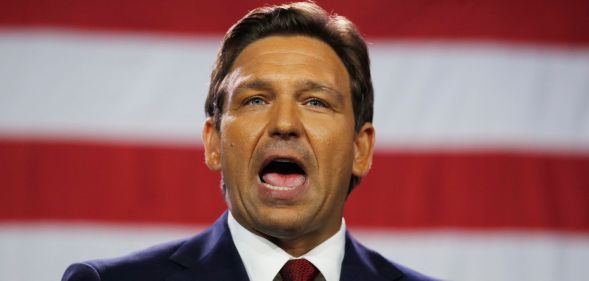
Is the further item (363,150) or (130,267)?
(363,150)

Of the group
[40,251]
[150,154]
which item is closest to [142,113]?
[150,154]

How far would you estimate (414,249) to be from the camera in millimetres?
2398

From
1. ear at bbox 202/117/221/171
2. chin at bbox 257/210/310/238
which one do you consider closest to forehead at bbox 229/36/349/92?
ear at bbox 202/117/221/171

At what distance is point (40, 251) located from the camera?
7.72 ft

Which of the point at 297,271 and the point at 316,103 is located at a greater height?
the point at 316,103

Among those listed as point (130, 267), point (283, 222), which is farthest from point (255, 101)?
point (130, 267)

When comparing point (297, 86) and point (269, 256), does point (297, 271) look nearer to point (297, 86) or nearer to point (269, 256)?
point (269, 256)

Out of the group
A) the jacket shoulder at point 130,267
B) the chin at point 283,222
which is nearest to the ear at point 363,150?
the chin at point 283,222

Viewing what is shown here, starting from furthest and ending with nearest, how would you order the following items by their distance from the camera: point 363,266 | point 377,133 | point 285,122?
1. point 377,133
2. point 363,266
3. point 285,122

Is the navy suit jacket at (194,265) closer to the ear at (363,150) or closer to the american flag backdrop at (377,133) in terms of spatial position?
the ear at (363,150)

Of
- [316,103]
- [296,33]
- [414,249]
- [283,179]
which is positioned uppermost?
[296,33]

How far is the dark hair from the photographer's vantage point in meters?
1.66

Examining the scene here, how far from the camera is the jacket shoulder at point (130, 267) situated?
1476mm

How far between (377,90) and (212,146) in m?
0.85
